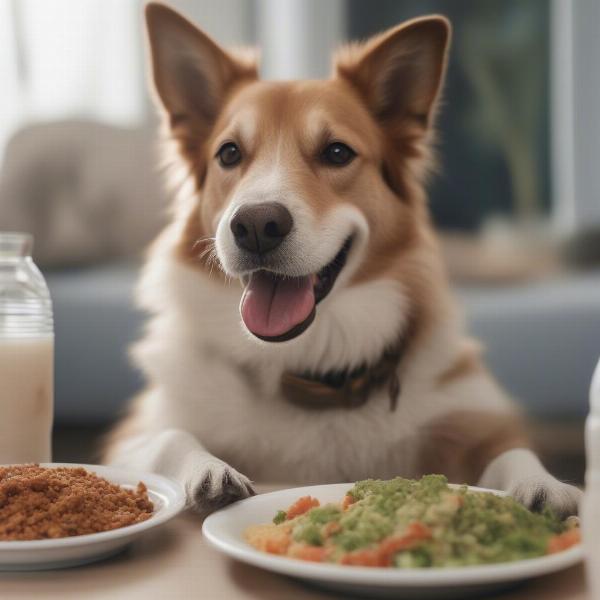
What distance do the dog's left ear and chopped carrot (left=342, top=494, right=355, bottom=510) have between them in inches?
37.8

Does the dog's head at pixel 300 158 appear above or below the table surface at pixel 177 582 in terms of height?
above

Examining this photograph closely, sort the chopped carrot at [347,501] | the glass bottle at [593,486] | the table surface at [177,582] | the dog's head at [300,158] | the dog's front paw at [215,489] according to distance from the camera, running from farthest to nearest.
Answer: the dog's head at [300,158] → the dog's front paw at [215,489] → the chopped carrot at [347,501] → the table surface at [177,582] → the glass bottle at [593,486]

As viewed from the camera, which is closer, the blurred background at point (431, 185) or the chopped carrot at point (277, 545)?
the chopped carrot at point (277, 545)

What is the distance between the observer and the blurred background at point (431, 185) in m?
2.46

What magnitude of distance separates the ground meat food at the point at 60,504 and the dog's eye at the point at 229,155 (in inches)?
29.9

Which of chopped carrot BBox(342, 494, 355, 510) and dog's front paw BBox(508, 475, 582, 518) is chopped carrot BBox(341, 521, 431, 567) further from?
dog's front paw BBox(508, 475, 582, 518)

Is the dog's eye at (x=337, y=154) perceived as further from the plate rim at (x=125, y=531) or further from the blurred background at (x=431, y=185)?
the blurred background at (x=431, y=185)

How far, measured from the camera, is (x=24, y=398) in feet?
4.01

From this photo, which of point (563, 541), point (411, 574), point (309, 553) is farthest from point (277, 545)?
point (563, 541)

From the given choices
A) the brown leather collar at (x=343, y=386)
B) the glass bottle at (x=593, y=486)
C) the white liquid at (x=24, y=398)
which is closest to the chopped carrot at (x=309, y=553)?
the glass bottle at (x=593, y=486)

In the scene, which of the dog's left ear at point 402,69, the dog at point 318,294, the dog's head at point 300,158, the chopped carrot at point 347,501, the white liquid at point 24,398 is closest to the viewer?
the chopped carrot at point 347,501

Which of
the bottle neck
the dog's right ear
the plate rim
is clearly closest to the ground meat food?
the plate rim

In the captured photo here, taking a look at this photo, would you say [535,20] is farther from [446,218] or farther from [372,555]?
[372,555]

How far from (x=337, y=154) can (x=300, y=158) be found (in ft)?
0.27
